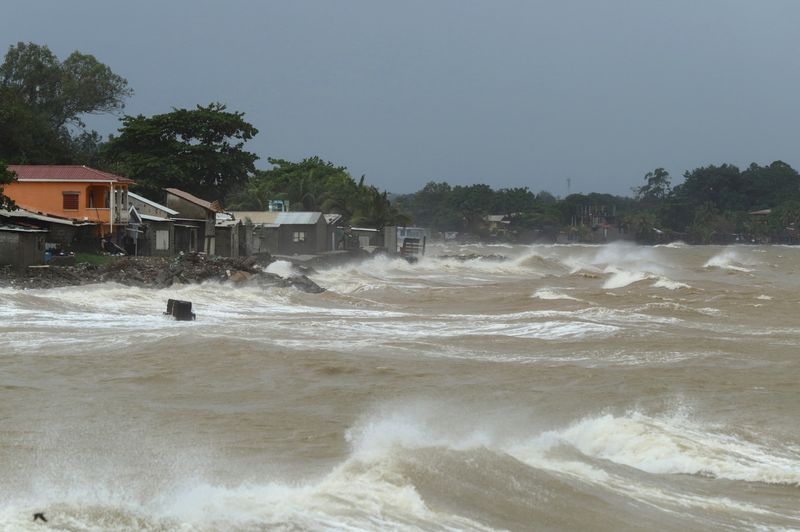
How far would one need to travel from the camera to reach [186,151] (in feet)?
184

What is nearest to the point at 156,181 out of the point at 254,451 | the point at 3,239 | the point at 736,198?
the point at 3,239

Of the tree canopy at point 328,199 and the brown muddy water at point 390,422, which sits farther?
the tree canopy at point 328,199

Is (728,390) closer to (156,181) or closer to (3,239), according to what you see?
(3,239)

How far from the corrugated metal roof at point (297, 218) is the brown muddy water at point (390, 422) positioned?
31.7m

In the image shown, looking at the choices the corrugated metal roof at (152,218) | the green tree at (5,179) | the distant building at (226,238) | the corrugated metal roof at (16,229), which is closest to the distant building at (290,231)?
the distant building at (226,238)

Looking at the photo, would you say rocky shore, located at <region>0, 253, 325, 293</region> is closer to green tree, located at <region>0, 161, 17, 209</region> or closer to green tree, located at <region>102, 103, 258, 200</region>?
green tree, located at <region>0, 161, 17, 209</region>

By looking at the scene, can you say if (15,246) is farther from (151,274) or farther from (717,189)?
(717,189)

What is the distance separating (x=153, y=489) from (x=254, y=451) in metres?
1.91

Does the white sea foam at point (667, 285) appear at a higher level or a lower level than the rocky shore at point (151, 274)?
lower

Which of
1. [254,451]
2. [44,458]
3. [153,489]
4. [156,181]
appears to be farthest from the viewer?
[156,181]

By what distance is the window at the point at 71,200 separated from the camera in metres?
37.3

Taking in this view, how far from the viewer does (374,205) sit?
71.3 metres

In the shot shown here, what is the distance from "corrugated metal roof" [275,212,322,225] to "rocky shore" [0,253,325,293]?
62.1 ft

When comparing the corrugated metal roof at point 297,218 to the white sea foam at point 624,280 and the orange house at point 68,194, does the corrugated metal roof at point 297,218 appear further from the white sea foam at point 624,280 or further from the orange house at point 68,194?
the orange house at point 68,194
